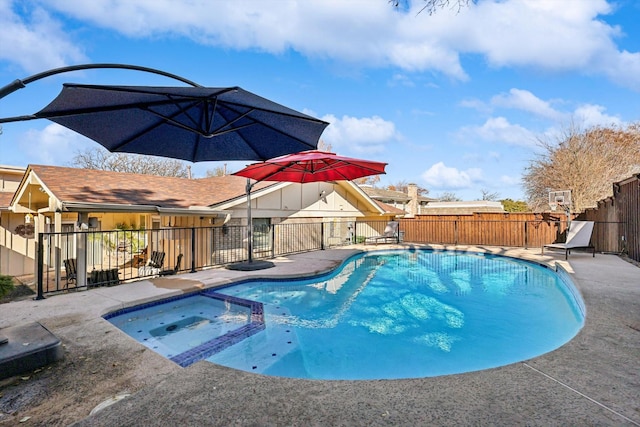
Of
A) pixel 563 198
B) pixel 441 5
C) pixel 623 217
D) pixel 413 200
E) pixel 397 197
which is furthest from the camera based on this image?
pixel 413 200

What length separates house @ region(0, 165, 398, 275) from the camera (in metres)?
8.45

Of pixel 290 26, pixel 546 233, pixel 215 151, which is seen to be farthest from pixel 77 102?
pixel 546 233

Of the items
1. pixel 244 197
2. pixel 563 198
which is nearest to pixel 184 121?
pixel 244 197

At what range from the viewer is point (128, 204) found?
862 cm

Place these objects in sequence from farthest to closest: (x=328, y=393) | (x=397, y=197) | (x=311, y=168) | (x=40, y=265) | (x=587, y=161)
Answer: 1. (x=397, y=197)
2. (x=587, y=161)
3. (x=311, y=168)
4. (x=40, y=265)
5. (x=328, y=393)

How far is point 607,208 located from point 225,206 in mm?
13141

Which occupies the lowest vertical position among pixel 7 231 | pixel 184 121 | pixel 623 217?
pixel 7 231

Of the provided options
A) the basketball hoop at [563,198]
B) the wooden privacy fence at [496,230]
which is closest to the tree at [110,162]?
the wooden privacy fence at [496,230]

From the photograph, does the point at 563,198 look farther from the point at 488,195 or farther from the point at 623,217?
the point at 488,195

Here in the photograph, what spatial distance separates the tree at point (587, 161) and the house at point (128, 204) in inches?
557

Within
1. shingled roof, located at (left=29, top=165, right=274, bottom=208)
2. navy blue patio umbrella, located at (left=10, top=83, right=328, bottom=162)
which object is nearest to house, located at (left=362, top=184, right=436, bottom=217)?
shingled roof, located at (left=29, top=165, right=274, bottom=208)

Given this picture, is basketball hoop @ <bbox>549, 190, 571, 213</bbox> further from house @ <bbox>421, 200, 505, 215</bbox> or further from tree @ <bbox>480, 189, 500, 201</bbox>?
tree @ <bbox>480, 189, 500, 201</bbox>

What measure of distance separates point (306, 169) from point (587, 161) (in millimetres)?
18688

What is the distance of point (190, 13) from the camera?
7.84 metres
